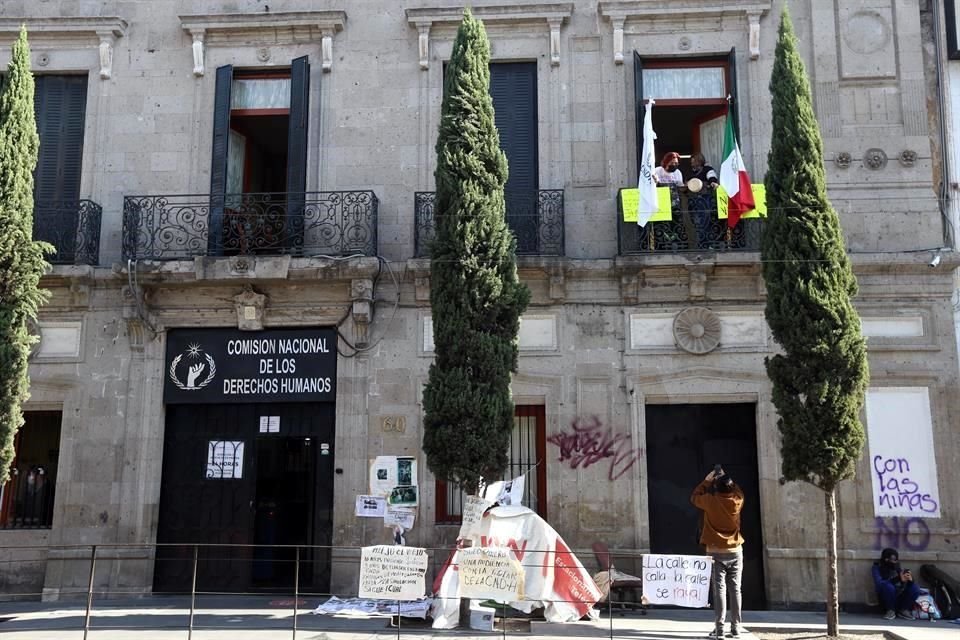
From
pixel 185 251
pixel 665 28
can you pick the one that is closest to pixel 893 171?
pixel 665 28

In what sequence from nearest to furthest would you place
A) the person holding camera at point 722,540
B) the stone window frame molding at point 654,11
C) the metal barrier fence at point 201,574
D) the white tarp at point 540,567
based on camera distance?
the person holding camera at point 722,540, the white tarp at point 540,567, the metal barrier fence at point 201,574, the stone window frame molding at point 654,11

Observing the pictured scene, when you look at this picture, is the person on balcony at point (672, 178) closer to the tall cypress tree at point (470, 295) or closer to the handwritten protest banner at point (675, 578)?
the tall cypress tree at point (470, 295)

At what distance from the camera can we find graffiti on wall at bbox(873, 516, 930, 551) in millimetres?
10898

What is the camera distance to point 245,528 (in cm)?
1170

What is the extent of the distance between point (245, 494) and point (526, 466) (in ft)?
12.4

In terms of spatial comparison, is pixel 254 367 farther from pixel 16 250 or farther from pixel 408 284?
pixel 16 250

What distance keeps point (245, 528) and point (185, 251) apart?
3.85 m

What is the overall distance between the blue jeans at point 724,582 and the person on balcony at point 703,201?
169 inches

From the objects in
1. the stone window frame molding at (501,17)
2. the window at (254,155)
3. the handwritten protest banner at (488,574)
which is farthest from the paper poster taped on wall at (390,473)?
the stone window frame molding at (501,17)

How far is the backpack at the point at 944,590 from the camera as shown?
1033 centimetres

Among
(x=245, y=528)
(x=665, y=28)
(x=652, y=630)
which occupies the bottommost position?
(x=652, y=630)

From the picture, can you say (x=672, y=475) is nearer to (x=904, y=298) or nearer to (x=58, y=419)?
(x=904, y=298)

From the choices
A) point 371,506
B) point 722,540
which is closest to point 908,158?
point 722,540

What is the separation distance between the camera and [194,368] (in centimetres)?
1206
